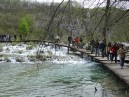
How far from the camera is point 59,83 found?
63.0 feet

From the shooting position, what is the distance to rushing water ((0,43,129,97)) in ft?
53.1

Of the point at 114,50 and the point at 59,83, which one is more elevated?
the point at 114,50

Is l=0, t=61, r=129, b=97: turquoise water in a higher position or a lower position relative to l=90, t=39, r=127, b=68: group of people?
lower

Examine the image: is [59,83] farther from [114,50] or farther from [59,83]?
[114,50]

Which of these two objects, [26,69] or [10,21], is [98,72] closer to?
[26,69]

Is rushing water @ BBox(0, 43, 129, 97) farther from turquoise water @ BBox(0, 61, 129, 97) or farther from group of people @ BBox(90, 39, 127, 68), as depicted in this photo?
group of people @ BBox(90, 39, 127, 68)

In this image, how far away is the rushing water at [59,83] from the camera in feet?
53.1

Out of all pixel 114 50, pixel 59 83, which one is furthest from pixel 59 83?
pixel 114 50

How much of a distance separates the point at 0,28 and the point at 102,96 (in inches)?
3266

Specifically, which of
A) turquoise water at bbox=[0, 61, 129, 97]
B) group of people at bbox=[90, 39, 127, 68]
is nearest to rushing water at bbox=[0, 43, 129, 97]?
turquoise water at bbox=[0, 61, 129, 97]

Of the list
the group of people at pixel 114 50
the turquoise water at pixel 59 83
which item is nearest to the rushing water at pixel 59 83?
the turquoise water at pixel 59 83

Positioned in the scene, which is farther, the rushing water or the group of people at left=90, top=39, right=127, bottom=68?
the group of people at left=90, top=39, right=127, bottom=68

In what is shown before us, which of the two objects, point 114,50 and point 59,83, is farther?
point 114,50

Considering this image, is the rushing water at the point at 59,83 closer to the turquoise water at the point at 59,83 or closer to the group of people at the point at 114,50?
the turquoise water at the point at 59,83
